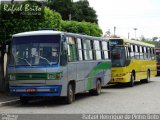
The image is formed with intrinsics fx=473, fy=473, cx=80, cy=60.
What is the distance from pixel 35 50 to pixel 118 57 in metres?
10.4

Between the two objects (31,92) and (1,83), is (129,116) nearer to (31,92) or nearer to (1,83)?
(31,92)

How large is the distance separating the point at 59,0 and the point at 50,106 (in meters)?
55.4

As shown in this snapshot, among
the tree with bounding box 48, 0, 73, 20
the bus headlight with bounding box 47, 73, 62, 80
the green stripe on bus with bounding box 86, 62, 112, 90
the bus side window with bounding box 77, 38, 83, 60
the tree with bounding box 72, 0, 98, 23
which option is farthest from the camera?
the tree with bounding box 72, 0, 98, 23

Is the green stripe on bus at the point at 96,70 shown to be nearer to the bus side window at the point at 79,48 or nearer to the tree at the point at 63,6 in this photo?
the bus side window at the point at 79,48

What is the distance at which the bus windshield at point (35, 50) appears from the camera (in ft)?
54.0

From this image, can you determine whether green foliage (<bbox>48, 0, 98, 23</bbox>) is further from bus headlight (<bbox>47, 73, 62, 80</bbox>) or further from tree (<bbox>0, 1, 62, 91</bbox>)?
bus headlight (<bbox>47, 73, 62, 80</bbox>)

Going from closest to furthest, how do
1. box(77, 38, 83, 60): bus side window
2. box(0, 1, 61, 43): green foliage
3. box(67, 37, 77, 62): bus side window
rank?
1. box(67, 37, 77, 62): bus side window
2. box(77, 38, 83, 60): bus side window
3. box(0, 1, 61, 43): green foliage

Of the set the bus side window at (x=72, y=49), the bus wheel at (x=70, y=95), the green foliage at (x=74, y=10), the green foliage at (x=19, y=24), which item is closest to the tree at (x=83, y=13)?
the green foliage at (x=74, y=10)

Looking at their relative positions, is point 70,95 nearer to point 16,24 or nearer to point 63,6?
point 16,24

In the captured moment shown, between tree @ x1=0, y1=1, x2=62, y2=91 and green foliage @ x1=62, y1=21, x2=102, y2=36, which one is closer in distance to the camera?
tree @ x1=0, y1=1, x2=62, y2=91

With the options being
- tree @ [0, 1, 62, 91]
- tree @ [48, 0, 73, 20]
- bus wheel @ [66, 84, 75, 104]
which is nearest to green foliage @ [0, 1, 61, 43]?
tree @ [0, 1, 62, 91]

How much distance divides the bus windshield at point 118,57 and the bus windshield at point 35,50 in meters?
9.99

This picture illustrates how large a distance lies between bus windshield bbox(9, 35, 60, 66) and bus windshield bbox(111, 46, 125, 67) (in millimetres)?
9987

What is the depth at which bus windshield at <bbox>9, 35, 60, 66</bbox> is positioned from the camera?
16453 mm
